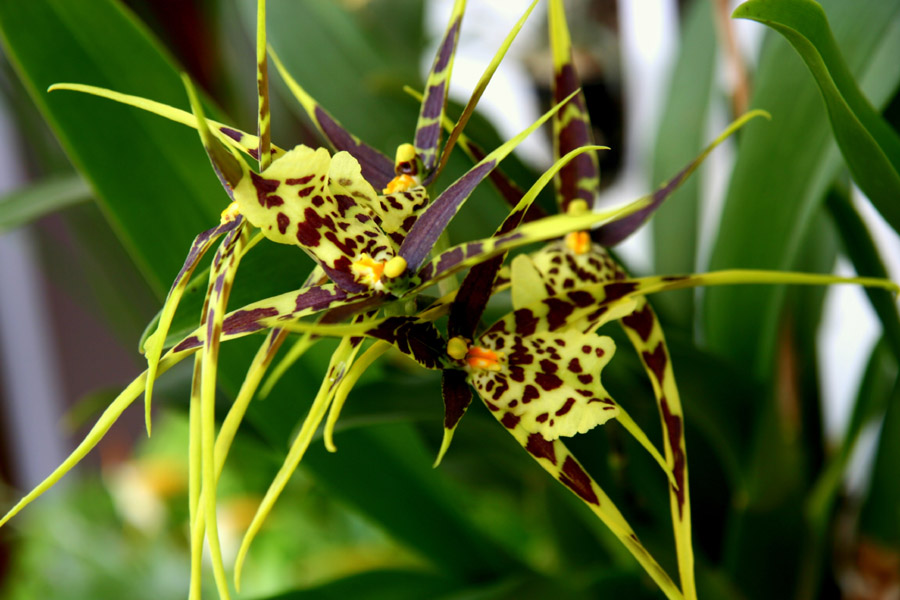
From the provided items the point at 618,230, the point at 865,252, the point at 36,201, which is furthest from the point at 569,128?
the point at 36,201

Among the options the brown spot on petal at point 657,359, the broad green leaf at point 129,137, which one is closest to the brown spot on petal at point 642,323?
the brown spot on petal at point 657,359

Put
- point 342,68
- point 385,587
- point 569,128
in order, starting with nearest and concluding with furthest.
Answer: point 569,128, point 385,587, point 342,68

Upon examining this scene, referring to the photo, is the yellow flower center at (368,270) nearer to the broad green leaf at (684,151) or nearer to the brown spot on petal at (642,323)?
the brown spot on petal at (642,323)

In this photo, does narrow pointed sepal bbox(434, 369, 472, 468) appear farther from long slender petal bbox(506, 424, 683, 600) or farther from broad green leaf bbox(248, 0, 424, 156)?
broad green leaf bbox(248, 0, 424, 156)

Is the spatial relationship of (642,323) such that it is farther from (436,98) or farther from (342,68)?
(342,68)

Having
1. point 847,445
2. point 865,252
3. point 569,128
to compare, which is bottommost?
point 847,445

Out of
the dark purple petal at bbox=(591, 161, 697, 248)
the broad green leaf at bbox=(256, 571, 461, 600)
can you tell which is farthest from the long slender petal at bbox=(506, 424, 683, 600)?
the broad green leaf at bbox=(256, 571, 461, 600)

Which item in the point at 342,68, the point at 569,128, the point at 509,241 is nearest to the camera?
the point at 509,241
